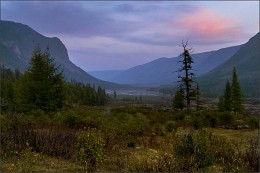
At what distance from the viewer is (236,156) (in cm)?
1277

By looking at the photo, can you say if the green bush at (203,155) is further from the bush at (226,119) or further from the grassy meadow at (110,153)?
the bush at (226,119)

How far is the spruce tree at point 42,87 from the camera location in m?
37.1

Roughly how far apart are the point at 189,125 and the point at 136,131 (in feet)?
32.9

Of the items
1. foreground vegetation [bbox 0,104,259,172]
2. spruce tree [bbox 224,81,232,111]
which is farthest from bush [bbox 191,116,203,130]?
spruce tree [bbox 224,81,232,111]

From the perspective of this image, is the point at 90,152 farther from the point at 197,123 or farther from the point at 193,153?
the point at 197,123

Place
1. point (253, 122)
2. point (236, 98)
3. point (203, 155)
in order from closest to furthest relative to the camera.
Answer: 1. point (203, 155)
2. point (253, 122)
3. point (236, 98)

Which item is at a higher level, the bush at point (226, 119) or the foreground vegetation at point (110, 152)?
the foreground vegetation at point (110, 152)

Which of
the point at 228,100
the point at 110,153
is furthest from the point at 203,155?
the point at 228,100

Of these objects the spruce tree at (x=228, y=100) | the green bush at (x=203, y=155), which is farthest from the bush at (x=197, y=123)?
the spruce tree at (x=228, y=100)

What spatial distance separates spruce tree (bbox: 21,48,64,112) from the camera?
37.1 m

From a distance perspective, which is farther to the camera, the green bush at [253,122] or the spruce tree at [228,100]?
the spruce tree at [228,100]

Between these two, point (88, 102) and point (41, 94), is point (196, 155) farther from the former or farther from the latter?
point (88, 102)

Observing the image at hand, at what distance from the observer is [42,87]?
37.4 metres

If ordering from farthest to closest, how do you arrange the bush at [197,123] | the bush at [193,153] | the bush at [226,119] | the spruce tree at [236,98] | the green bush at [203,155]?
the spruce tree at [236,98], the bush at [226,119], the bush at [197,123], the green bush at [203,155], the bush at [193,153]
